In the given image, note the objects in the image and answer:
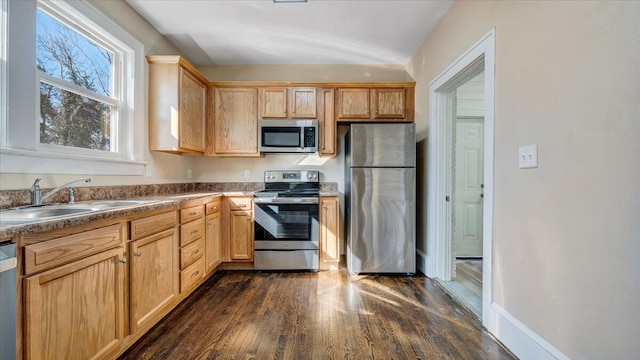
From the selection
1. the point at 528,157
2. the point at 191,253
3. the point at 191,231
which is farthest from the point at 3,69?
the point at 528,157

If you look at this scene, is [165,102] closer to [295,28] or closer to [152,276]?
[295,28]

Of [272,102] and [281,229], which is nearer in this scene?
[281,229]

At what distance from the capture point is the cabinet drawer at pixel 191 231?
2.17 metres

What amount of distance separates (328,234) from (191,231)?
4.67ft

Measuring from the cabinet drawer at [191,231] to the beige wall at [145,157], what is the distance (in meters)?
0.62

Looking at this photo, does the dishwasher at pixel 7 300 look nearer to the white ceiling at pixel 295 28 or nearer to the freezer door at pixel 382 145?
the white ceiling at pixel 295 28

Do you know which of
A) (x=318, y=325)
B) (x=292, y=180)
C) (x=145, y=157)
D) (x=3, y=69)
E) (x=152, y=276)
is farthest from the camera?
(x=292, y=180)

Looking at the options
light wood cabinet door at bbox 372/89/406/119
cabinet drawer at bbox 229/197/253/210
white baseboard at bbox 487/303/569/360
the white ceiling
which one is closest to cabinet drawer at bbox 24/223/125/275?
cabinet drawer at bbox 229/197/253/210

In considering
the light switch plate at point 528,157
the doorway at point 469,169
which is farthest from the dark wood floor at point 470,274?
the light switch plate at point 528,157

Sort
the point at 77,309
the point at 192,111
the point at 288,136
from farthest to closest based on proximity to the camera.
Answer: the point at 288,136, the point at 192,111, the point at 77,309

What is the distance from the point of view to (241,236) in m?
2.99

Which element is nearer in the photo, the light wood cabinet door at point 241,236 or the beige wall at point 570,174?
the beige wall at point 570,174

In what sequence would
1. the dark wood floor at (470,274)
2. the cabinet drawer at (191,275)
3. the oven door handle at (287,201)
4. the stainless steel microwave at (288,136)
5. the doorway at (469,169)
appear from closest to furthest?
the cabinet drawer at (191,275), the dark wood floor at (470,274), the oven door handle at (287,201), the stainless steel microwave at (288,136), the doorway at (469,169)

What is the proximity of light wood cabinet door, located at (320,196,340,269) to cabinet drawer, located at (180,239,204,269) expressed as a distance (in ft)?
4.12
